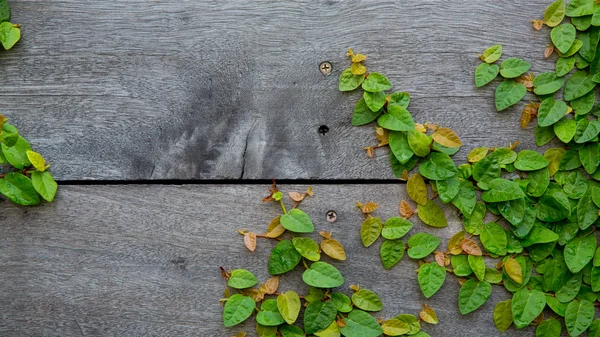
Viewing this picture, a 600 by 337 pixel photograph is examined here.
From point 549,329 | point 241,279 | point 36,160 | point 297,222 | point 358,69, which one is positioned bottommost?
point 549,329

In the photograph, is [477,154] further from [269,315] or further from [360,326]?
[269,315]

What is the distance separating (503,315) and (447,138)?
388 millimetres

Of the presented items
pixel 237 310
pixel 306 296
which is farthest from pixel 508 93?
pixel 237 310

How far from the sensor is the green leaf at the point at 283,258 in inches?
42.8

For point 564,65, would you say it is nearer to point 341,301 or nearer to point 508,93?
point 508,93

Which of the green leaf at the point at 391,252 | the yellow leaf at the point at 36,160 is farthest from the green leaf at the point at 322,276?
the yellow leaf at the point at 36,160

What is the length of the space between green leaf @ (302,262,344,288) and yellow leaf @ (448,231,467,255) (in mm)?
241

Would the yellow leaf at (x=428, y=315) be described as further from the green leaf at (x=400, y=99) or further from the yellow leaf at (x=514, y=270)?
the green leaf at (x=400, y=99)

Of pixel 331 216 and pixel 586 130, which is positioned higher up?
pixel 586 130

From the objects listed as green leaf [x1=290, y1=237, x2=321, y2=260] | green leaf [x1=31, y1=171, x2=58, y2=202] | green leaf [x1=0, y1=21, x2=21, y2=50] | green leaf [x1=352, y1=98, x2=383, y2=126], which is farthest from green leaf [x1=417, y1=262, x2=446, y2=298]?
green leaf [x1=0, y1=21, x2=21, y2=50]

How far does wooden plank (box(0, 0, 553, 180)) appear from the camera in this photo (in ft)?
3.67

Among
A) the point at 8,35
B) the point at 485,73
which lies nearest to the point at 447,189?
the point at 485,73

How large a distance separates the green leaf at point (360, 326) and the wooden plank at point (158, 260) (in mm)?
42

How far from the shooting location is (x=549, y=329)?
111cm
